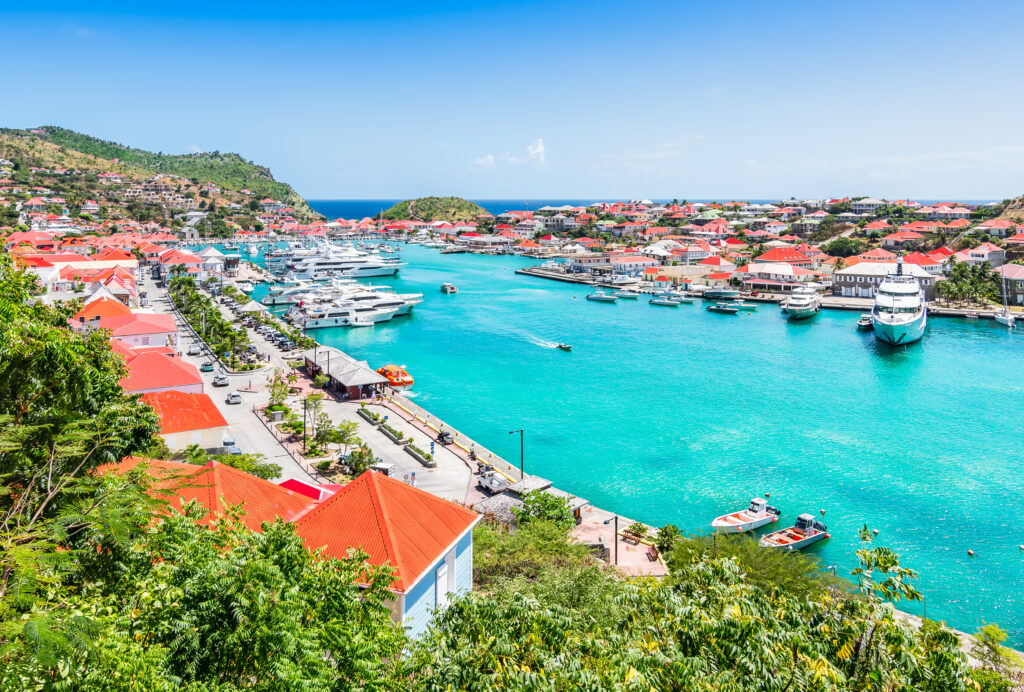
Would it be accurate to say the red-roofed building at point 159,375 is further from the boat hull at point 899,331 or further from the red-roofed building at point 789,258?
the red-roofed building at point 789,258

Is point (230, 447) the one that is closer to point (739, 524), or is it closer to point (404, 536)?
point (404, 536)

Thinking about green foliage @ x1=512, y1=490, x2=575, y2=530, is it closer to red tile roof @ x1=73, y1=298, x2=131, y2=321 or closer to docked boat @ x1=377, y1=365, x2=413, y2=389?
docked boat @ x1=377, y1=365, x2=413, y2=389

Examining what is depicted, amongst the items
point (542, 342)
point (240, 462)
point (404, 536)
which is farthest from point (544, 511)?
point (542, 342)

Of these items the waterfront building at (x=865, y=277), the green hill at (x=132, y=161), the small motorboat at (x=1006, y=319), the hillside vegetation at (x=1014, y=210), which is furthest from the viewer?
the green hill at (x=132, y=161)

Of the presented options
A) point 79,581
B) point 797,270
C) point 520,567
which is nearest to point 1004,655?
point 520,567

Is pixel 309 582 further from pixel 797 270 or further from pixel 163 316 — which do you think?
pixel 797 270

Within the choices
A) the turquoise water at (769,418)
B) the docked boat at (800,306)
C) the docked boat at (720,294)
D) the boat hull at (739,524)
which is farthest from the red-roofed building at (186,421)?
the docked boat at (720,294)

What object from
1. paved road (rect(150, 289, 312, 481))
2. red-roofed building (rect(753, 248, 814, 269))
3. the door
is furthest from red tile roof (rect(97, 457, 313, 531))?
red-roofed building (rect(753, 248, 814, 269))
